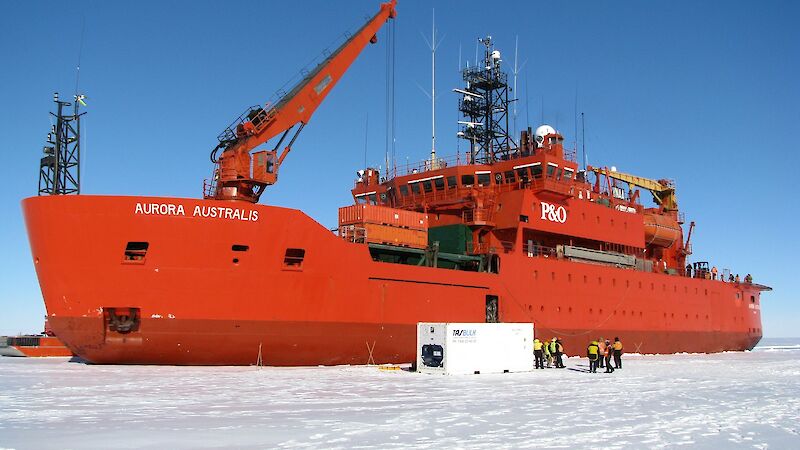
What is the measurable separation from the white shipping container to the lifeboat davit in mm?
20759

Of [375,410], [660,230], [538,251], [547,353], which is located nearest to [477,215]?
[538,251]

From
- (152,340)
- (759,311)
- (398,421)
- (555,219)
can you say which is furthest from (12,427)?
(759,311)

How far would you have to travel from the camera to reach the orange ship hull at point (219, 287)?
2103 cm

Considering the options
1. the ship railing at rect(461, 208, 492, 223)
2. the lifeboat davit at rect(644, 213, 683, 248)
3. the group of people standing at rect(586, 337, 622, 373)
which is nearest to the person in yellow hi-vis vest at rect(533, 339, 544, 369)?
the group of people standing at rect(586, 337, 622, 373)

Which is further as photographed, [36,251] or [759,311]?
[759,311]

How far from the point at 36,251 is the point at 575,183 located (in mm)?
25123

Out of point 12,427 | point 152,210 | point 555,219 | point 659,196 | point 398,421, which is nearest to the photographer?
point 12,427

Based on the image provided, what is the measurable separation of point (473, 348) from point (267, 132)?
35.6 feet

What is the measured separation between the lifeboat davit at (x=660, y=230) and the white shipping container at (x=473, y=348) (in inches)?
817

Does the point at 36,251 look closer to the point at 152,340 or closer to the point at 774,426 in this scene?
the point at 152,340

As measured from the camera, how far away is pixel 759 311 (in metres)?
51.9

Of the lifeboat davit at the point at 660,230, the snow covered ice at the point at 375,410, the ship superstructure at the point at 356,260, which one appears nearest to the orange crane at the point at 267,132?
the ship superstructure at the point at 356,260

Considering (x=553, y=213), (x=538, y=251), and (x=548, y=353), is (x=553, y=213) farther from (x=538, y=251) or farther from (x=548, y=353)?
(x=548, y=353)

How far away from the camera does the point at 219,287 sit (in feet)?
71.6
